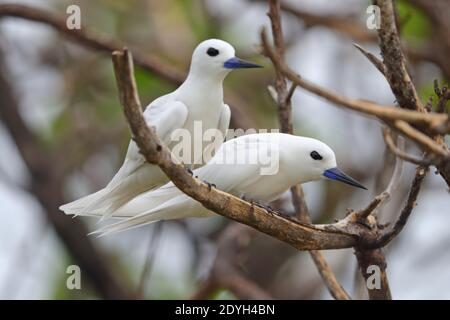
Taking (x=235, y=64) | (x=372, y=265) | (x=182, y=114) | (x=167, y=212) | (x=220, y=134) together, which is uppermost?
(x=235, y=64)

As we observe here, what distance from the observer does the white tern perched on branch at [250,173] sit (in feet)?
16.5

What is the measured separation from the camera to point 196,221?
1195cm

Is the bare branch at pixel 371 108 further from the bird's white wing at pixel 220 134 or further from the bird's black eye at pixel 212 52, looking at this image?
the bird's white wing at pixel 220 134

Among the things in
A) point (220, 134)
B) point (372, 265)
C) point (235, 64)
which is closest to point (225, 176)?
point (220, 134)

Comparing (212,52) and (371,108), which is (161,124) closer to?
(212,52)

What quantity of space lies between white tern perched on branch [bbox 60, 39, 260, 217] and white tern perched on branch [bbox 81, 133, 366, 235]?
4.1 inches

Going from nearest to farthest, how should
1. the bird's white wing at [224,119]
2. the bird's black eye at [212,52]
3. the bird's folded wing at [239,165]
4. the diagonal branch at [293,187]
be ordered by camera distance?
the bird's black eye at [212,52] → the bird's folded wing at [239,165] → the bird's white wing at [224,119] → the diagonal branch at [293,187]

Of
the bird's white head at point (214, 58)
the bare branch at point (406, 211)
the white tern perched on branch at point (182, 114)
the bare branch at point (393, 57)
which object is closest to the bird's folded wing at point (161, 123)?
the white tern perched on branch at point (182, 114)

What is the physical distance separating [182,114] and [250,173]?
1.70ft

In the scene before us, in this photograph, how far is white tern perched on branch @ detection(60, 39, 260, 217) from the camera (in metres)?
4.91

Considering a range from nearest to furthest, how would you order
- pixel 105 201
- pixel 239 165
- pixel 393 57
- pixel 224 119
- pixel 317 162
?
pixel 393 57 → pixel 105 201 → pixel 317 162 → pixel 239 165 → pixel 224 119

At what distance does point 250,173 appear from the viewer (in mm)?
5215
